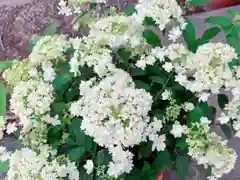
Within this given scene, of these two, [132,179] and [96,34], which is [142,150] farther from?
[96,34]

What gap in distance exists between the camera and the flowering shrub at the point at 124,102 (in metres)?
0.78

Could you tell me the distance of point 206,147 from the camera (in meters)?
0.83

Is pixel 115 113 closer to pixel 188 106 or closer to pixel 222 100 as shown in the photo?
pixel 188 106

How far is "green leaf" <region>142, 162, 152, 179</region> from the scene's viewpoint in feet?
2.90

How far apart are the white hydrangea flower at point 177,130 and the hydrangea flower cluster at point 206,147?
13mm

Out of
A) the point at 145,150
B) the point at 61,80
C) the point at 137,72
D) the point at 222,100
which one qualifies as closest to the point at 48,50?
the point at 61,80

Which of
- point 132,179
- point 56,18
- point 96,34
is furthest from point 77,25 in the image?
point 56,18

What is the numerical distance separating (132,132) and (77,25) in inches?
16.4

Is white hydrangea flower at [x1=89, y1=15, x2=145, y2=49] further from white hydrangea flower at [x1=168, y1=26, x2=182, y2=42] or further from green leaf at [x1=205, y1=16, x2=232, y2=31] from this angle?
green leaf at [x1=205, y1=16, x2=232, y2=31]

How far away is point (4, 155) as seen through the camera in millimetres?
928

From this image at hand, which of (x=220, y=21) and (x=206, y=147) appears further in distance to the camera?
(x=220, y=21)

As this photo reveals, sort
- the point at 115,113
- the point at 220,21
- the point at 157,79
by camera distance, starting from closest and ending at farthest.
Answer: the point at 115,113, the point at 157,79, the point at 220,21

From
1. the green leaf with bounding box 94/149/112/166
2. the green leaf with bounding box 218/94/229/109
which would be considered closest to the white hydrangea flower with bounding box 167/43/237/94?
the green leaf with bounding box 218/94/229/109

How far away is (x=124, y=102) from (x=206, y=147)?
201 millimetres
